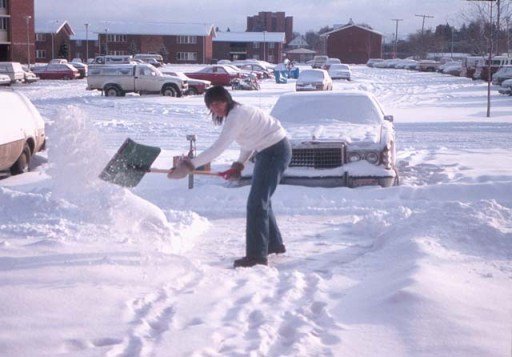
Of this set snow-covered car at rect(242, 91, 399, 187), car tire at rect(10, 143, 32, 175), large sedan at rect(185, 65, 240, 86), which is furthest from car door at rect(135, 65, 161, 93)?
snow-covered car at rect(242, 91, 399, 187)

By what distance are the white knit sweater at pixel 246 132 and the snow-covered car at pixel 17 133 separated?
6852 mm

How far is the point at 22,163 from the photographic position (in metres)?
13.6

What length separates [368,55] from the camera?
124 metres

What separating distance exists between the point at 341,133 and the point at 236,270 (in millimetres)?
4814

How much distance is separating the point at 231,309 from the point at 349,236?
126 inches

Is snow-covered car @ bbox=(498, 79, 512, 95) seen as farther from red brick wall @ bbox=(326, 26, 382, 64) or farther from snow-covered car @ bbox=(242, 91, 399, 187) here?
red brick wall @ bbox=(326, 26, 382, 64)

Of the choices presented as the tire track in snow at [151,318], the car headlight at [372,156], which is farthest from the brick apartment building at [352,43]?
the tire track in snow at [151,318]

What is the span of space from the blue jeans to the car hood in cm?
386

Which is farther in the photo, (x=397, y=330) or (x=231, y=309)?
(x=231, y=309)

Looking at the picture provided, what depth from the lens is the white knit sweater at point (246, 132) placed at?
654cm

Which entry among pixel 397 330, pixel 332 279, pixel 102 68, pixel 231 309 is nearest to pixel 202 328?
pixel 231 309

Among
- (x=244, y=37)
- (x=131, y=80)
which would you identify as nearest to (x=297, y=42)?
(x=244, y=37)

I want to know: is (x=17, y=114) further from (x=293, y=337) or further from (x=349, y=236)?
(x=293, y=337)

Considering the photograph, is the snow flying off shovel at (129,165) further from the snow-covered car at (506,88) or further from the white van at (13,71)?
the white van at (13,71)
